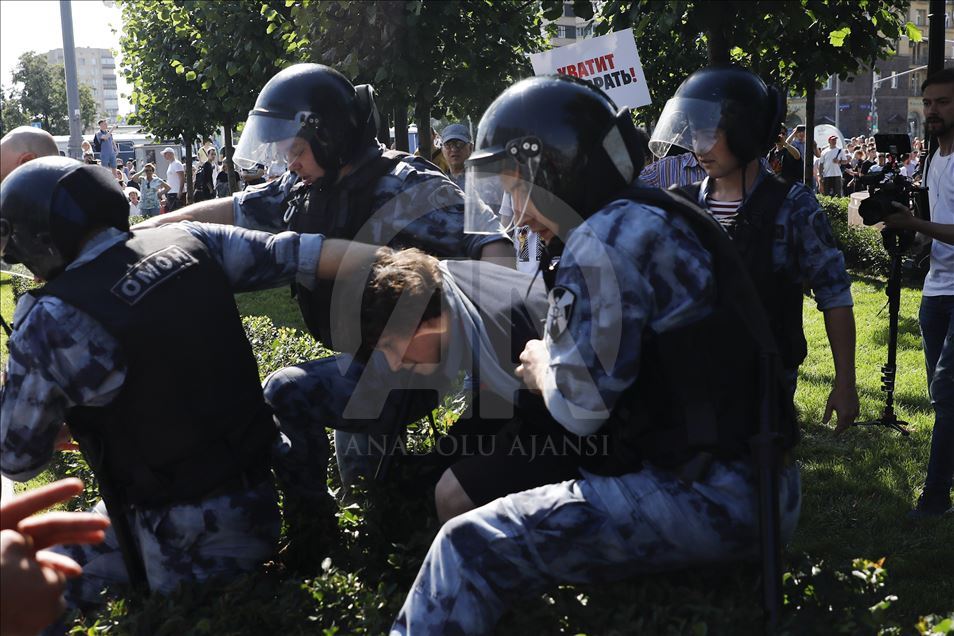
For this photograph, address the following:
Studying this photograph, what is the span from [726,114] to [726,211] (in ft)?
1.29

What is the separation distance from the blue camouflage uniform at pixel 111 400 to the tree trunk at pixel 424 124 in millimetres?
4931

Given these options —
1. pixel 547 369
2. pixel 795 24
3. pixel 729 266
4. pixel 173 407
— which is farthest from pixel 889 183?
pixel 173 407

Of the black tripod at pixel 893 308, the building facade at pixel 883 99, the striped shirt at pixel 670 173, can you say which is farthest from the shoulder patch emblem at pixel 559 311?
the building facade at pixel 883 99

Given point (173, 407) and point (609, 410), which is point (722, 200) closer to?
point (609, 410)

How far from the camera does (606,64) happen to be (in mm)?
7312

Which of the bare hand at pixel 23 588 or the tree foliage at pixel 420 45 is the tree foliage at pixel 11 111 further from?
the bare hand at pixel 23 588

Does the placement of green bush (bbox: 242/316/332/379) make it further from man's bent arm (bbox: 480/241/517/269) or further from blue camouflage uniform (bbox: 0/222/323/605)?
blue camouflage uniform (bbox: 0/222/323/605)

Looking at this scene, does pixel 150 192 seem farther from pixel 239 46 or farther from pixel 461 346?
pixel 461 346

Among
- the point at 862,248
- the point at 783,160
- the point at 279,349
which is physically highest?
the point at 783,160

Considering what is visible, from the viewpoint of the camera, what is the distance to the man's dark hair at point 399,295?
3189 mm

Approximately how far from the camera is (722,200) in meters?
4.13

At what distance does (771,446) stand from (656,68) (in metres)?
13.7

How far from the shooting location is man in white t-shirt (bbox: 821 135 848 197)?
2281 centimetres

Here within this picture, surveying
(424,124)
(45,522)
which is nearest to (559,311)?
(45,522)
